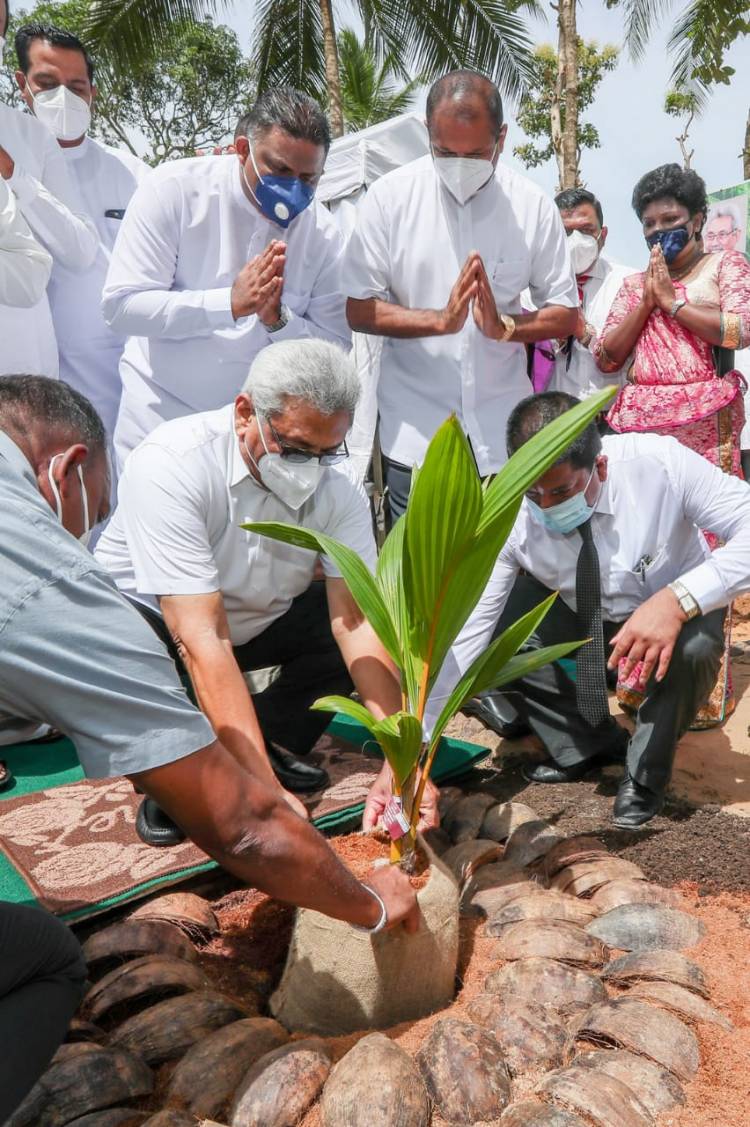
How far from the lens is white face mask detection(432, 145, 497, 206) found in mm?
2781

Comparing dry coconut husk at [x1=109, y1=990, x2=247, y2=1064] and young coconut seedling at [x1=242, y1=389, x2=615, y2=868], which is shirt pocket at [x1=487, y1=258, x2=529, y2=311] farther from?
dry coconut husk at [x1=109, y1=990, x2=247, y2=1064]

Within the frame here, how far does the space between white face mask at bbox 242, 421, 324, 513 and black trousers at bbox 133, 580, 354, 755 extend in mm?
533

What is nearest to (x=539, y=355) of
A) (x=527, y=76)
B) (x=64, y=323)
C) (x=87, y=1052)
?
(x=64, y=323)

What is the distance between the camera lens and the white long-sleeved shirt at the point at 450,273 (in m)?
2.94

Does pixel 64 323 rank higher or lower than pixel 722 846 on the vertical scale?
higher

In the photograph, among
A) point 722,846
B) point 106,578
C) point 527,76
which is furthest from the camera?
point 527,76

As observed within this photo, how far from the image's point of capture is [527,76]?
977 centimetres

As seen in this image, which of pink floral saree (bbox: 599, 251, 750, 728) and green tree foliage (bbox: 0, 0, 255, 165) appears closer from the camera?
pink floral saree (bbox: 599, 251, 750, 728)

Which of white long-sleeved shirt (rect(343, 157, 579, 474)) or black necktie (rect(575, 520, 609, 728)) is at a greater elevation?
white long-sleeved shirt (rect(343, 157, 579, 474))

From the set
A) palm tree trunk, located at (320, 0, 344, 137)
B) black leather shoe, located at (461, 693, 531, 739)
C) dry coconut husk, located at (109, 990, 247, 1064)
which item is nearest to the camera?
dry coconut husk, located at (109, 990, 247, 1064)

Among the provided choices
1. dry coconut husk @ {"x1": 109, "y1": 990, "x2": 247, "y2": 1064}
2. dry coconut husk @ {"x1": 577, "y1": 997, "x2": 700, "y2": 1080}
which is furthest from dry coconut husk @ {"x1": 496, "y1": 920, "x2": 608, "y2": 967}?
dry coconut husk @ {"x1": 109, "y1": 990, "x2": 247, "y2": 1064}

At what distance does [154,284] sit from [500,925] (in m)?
2.02

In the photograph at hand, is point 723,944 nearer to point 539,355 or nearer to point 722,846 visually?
point 722,846

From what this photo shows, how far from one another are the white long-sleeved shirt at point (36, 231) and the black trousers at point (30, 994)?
1.85 m
